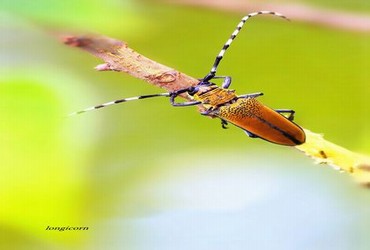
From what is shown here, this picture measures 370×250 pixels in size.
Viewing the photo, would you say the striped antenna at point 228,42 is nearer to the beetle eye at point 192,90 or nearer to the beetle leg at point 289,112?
the beetle eye at point 192,90

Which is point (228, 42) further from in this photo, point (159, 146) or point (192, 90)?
point (159, 146)

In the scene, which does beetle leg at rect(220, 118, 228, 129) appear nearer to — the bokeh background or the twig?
the bokeh background

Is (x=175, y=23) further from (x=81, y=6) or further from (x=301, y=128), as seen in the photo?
(x=301, y=128)

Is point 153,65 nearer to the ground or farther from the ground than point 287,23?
nearer to the ground

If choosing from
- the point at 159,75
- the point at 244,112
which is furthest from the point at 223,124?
the point at 159,75

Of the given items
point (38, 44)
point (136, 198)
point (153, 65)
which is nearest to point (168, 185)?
point (136, 198)

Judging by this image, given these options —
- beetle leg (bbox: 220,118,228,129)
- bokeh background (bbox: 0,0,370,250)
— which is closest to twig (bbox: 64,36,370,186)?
bokeh background (bbox: 0,0,370,250)
